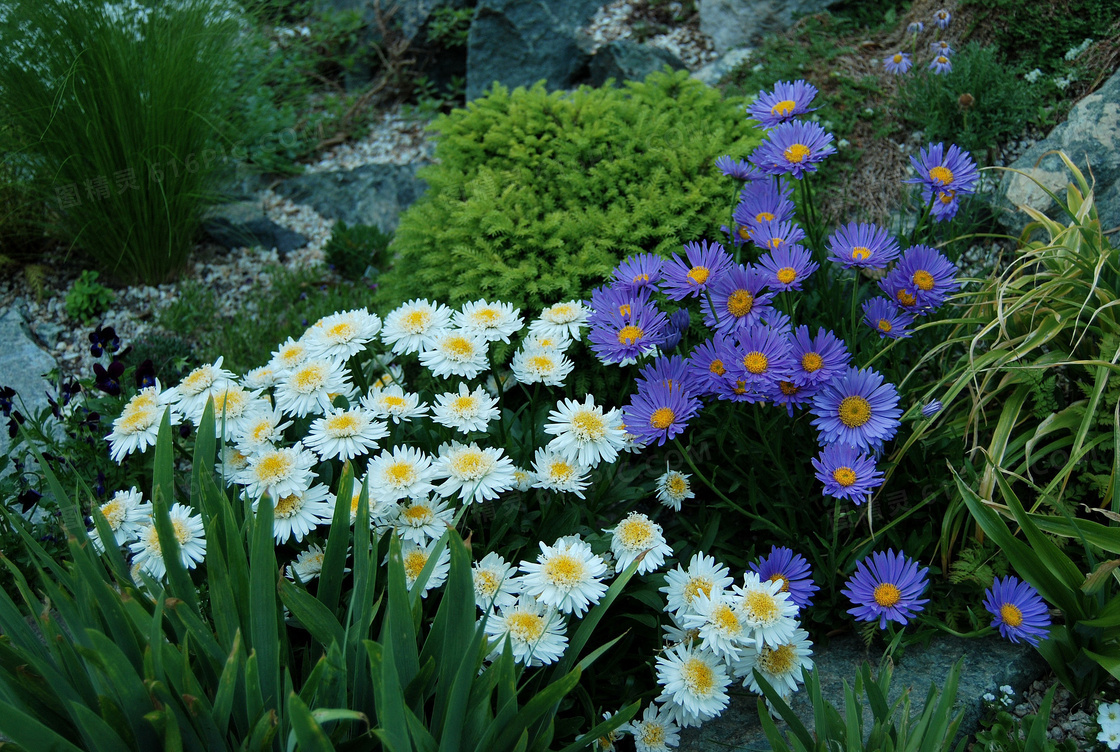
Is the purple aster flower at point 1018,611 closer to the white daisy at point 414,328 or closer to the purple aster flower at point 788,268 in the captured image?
the purple aster flower at point 788,268

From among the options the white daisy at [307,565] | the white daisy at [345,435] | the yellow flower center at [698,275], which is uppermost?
the yellow flower center at [698,275]

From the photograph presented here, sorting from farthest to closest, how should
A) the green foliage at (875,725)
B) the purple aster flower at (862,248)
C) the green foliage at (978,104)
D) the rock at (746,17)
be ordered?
1. the rock at (746,17)
2. the green foliage at (978,104)
3. the purple aster flower at (862,248)
4. the green foliage at (875,725)

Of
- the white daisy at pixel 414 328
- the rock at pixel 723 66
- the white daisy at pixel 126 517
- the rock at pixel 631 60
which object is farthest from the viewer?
the rock at pixel 631 60

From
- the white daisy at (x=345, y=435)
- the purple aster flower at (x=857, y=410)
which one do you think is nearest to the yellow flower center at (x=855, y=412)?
the purple aster flower at (x=857, y=410)

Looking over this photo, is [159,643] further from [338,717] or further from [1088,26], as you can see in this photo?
[1088,26]

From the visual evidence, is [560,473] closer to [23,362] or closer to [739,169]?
[739,169]

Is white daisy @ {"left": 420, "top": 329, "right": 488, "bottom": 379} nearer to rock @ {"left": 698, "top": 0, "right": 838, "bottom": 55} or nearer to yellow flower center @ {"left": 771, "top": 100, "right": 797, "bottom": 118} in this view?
yellow flower center @ {"left": 771, "top": 100, "right": 797, "bottom": 118}

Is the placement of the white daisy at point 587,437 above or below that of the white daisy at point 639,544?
above

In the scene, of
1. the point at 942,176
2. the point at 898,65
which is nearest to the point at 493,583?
the point at 942,176
